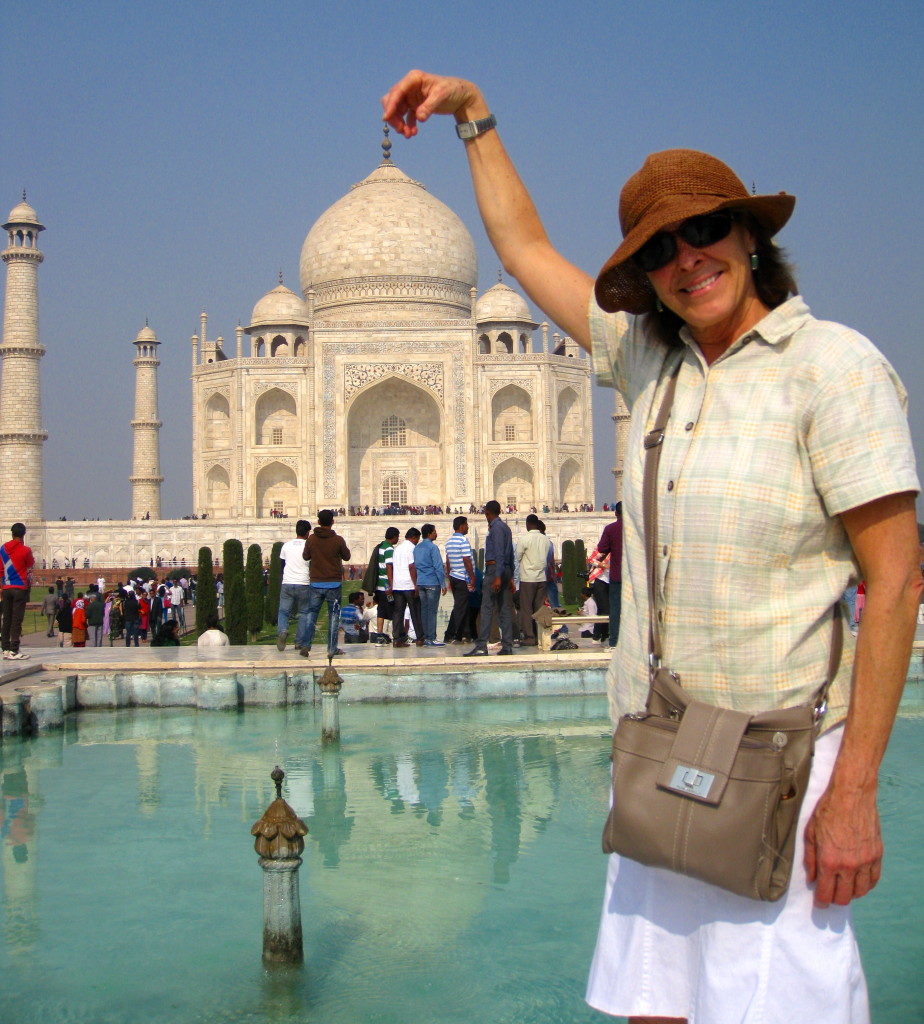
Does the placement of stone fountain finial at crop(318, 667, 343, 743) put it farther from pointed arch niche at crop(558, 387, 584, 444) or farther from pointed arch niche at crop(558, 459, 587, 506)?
pointed arch niche at crop(558, 387, 584, 444)

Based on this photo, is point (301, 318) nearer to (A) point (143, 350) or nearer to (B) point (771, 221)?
(A) point (143, 350)

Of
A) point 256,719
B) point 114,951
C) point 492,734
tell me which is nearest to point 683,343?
point 114,951

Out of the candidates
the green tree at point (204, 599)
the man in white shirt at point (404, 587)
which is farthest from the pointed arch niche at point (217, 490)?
the man in white shirt at point (404, 587)

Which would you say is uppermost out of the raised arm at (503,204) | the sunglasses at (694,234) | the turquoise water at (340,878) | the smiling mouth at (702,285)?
the raised arm at (503,204)

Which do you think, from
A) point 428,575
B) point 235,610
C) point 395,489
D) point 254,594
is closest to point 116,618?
point 254,594

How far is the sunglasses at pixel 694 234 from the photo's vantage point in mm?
1431

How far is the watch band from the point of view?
1822 mm

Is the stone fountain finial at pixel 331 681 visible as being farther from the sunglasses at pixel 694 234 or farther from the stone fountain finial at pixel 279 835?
the sunglasses at pixel 694 234

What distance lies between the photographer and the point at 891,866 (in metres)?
3.28

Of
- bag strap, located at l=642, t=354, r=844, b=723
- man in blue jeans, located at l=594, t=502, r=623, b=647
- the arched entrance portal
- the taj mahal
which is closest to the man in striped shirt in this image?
man in blue jeans, located at l=594, t=502, r=623, b=647

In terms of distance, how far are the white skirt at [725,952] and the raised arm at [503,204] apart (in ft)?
2.37

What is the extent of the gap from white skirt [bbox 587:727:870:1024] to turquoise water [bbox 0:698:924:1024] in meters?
0.99

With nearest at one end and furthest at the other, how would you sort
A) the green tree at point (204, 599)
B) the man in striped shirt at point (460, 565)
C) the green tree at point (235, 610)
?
the man in striped shirt at point (460, 565), the green tree at point (235, 610), the green tree at point (204, 599)

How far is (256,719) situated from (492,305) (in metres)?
24.6
